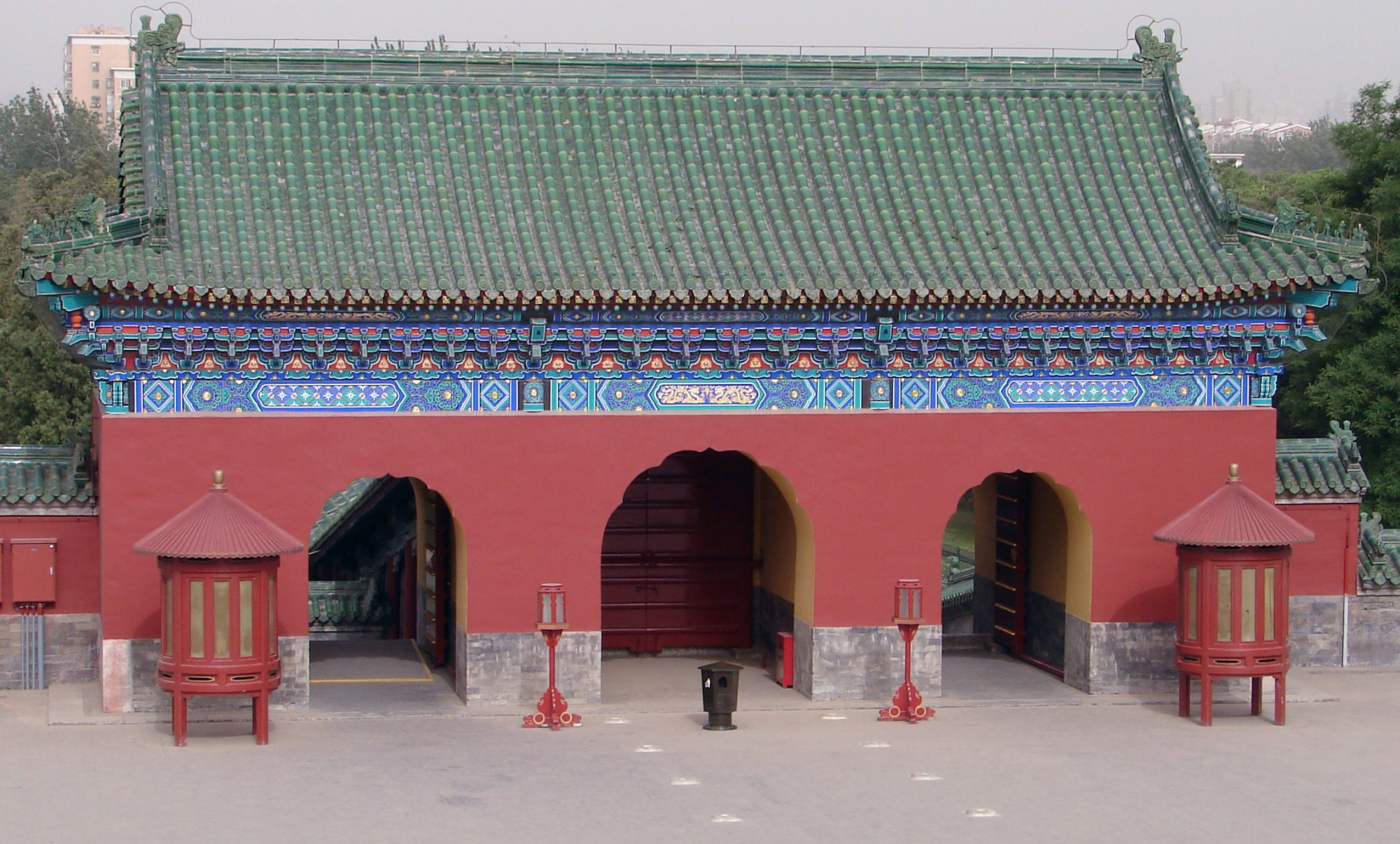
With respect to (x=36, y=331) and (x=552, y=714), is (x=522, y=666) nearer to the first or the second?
(x=552, y=714)

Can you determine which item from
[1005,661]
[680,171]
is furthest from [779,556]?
[680,171]

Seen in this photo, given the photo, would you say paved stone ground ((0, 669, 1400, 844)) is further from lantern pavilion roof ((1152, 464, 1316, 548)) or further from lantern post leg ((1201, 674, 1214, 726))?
lantern pavilion roof ((1152, 464, 1316, 548))

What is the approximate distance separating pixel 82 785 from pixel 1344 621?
1333cm

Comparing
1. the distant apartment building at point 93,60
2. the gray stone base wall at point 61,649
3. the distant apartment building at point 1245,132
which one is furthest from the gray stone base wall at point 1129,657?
the distant apartment building at point 93,60

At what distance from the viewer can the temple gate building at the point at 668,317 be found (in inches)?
643

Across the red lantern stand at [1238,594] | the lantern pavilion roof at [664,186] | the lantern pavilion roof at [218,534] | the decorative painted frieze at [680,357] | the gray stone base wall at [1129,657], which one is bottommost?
the gray stone base wall at [1129,657]

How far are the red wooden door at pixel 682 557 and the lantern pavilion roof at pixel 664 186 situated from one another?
3.81 metres

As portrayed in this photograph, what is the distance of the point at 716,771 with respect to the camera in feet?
48.5

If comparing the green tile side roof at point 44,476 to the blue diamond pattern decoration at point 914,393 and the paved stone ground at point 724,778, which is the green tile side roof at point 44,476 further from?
the blue diamond pattern decoration at point 914,393

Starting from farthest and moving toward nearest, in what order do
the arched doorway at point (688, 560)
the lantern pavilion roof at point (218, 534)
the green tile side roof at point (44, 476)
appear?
the arched doorway at point (688, 560)
the green tile side roof at point (44, 476)
the lantern pavilion roof at point (218, 534)

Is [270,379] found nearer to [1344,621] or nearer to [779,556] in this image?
[779,556]

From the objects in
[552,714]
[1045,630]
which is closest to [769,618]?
[1045,630]

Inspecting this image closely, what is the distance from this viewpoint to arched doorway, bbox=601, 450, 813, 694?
20.3m

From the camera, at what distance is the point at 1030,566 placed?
66.0ft
